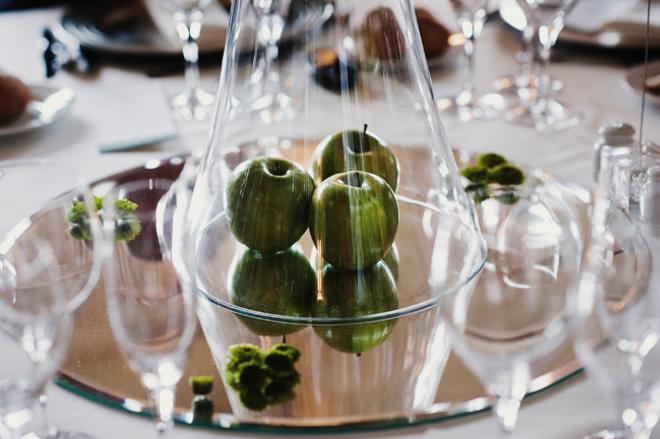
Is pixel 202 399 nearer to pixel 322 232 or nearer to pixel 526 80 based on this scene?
pixel 322 232

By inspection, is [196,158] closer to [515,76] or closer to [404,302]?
[404,302]

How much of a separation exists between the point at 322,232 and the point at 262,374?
4.4 inches

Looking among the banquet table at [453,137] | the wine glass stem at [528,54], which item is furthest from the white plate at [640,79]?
the wine glass stem at [528,54]

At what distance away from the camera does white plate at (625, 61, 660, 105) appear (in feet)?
3.20

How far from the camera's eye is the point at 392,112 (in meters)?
0.63

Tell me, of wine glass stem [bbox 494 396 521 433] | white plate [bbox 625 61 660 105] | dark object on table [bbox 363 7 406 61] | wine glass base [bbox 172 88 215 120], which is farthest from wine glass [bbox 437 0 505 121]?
wine glass stem [bbox 494 396 521 433]

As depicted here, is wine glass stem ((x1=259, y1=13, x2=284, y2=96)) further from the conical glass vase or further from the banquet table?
the banquet table

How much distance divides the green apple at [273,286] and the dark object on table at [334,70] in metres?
0.11

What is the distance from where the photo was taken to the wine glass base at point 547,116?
0.99 metres

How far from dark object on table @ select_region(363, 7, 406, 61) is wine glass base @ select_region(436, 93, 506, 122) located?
37 cm

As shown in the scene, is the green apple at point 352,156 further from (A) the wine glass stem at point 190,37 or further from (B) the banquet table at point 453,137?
(A) the wine glass stem at point 190,37

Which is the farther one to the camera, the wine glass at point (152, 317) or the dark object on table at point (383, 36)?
the dark object on table at point (383, 36)

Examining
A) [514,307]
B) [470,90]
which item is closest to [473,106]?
[470,90]

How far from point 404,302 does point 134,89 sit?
2.00 feet
